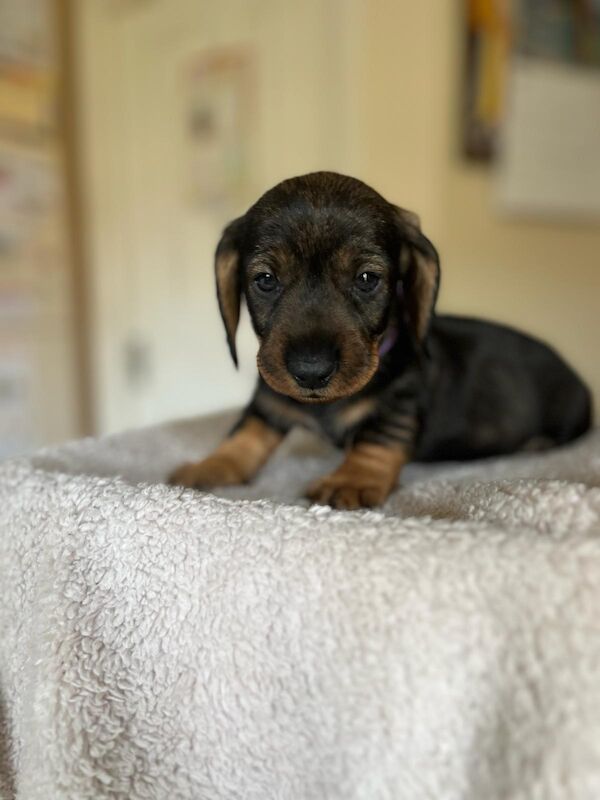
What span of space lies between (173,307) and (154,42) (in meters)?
1.14

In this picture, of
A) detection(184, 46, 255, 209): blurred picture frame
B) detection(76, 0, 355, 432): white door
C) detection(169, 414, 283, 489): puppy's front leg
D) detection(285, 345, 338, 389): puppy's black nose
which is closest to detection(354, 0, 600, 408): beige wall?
detection(76, 0, 355, 432): white door

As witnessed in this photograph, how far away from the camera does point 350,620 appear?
63 centimetres

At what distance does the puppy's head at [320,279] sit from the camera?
33.0 inches

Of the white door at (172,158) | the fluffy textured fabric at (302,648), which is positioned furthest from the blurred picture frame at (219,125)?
the fluffy textured fabric at (302,648)

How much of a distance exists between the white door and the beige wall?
Result: 0.35ft

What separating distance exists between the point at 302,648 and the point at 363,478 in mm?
381

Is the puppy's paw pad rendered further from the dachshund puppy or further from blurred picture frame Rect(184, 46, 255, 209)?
blurred picture frame Rect(184, 46, 255, 209)

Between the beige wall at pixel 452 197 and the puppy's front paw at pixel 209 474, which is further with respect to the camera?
the beige wall at pixel 452 197

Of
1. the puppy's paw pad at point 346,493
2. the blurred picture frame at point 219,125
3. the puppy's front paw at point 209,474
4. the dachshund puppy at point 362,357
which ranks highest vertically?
the blurred picture frame at point 219,125

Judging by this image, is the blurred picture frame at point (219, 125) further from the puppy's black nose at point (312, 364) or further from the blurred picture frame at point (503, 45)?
the puppy's black nose at point (312, 364)

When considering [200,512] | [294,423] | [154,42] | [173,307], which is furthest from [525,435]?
[154,42]

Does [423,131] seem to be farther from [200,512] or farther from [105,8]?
[200,512]

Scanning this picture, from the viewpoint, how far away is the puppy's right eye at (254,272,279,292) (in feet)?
2.97

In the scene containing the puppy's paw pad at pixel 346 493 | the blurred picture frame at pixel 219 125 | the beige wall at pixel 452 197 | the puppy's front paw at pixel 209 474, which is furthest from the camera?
the blurred picture frame at pixel 219 125
